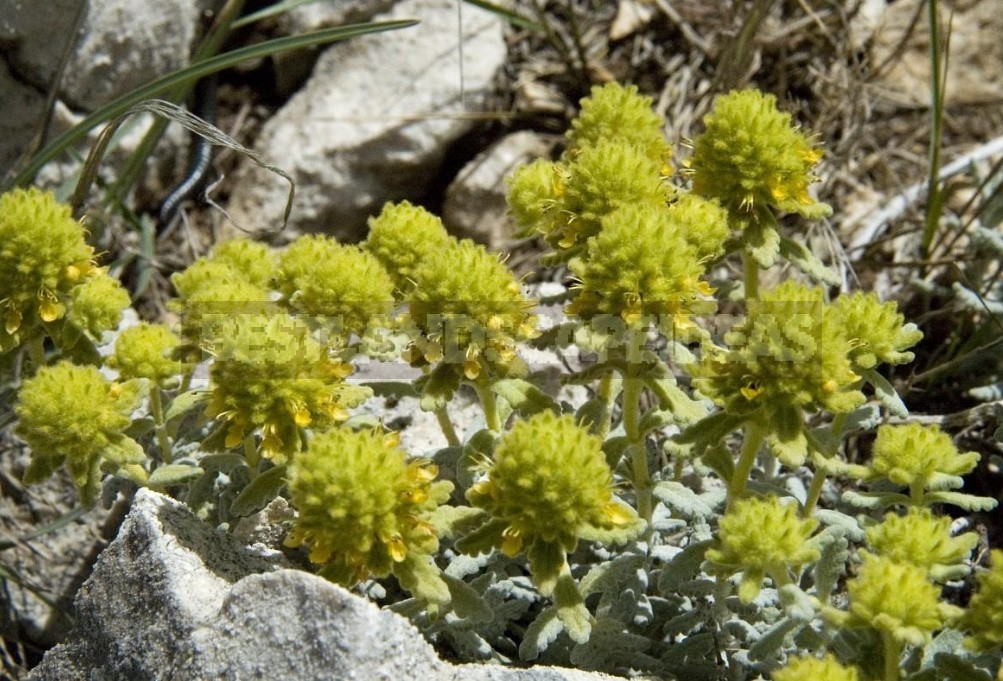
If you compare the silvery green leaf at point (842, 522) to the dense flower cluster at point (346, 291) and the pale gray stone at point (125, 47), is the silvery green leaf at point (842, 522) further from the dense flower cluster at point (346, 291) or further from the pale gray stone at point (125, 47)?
the pale gray stone at point (125, 47)

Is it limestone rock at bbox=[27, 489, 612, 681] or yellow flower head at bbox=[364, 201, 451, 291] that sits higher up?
yellow flower head at bbox=[364, 201, 451, 291]

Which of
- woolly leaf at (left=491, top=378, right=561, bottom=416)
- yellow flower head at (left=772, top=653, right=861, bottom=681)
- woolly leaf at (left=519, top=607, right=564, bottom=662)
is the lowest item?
woolly leaf at (left=519, top=607, right=564, bottom=662)

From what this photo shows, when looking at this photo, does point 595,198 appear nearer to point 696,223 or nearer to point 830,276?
point 696,223

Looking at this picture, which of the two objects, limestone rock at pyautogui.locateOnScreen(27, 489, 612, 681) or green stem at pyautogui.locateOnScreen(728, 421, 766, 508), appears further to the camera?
green stem at pyautogui.locateOnScreen(728, 421, 766, 508)

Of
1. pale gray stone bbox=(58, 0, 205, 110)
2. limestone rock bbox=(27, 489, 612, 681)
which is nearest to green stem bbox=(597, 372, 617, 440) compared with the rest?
limestone rock bbox=(27, 489, 612, 681)

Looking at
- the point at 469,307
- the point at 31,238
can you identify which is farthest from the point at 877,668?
the point at 31,238

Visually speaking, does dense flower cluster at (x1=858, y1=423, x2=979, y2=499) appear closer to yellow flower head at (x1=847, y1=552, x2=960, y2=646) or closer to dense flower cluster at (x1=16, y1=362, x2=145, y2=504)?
yellow flower head at (x1=847, y1=552, x2=960, y2=646)

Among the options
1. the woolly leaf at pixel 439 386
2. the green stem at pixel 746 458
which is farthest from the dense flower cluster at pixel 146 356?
the green stem at pixel 746 458

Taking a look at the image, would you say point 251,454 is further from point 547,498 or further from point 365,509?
point 547,498
